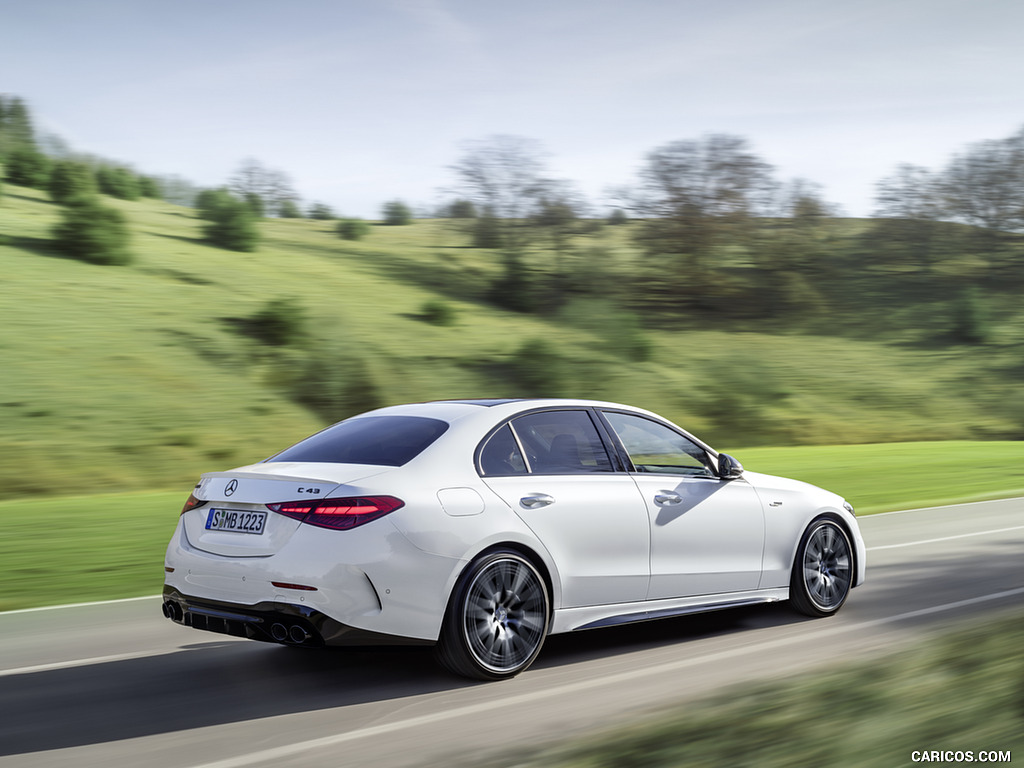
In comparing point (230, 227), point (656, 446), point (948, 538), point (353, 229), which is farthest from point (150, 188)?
point (656, 446)

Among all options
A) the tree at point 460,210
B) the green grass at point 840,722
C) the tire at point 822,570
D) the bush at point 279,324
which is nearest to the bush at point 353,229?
the tree at point 460,210

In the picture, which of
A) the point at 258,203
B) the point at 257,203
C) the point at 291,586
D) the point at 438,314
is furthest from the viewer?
the point at 258,203

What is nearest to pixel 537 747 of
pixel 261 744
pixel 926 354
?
pixel 261 744

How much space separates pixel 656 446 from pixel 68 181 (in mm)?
45555

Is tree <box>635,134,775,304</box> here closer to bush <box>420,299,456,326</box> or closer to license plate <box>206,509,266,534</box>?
bush <box>420,299,456,326</box>

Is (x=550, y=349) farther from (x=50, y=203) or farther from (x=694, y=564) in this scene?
(x=694, y=564)

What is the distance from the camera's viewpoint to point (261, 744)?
4953 millimetres

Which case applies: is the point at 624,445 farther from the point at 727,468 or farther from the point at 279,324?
the point at 279,324

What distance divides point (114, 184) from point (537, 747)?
63.1m

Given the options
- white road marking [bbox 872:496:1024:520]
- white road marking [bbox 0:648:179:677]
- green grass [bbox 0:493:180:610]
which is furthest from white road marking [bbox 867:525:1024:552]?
white road marking [bbox 0:648:179:677]

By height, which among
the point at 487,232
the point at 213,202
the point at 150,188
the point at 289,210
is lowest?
the point at 487,232

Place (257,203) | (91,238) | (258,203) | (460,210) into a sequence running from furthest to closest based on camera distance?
1. (258,203)
2. (257,203)
3. (460,210)
4. (91,238)

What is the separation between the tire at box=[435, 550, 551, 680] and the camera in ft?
19.1

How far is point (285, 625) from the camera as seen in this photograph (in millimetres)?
5539
